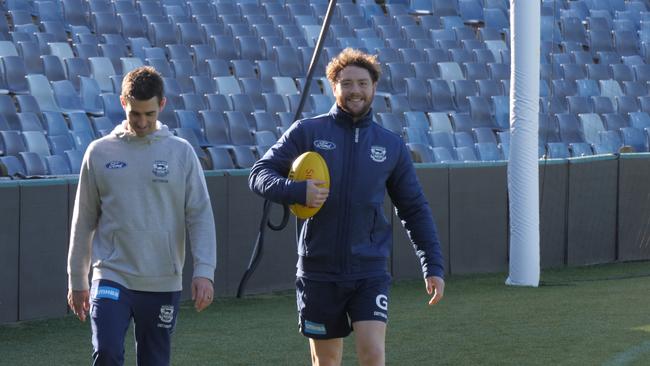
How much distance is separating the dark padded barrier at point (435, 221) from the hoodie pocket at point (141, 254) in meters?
8.03

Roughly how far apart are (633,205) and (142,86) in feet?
37.2

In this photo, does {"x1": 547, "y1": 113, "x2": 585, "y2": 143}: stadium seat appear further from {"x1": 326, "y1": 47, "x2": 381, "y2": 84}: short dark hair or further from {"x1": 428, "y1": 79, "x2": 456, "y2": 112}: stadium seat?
{"x1": 326, "y1": 47, "x2": 381, "y2": 84}: short dark hair

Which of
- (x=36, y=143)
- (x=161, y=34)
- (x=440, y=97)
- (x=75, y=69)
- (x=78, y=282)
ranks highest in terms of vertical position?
(x=161, y=34)

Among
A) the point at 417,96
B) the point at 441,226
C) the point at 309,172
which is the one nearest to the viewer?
the point at 309,172

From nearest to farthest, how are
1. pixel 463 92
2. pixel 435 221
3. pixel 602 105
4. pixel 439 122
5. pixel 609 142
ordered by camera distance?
pixel 435 221 < pixel 439 122 < pixel 609 142 < pixel 463 92 < pixel 602 105

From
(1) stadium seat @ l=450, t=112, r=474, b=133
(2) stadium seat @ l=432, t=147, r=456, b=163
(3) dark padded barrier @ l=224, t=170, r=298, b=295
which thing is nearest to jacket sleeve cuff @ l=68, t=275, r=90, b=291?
(3) dark padded barrier @ l=224, t=170, r=298, b=295

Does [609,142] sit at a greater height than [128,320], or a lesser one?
greater

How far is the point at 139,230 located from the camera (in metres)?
4.74

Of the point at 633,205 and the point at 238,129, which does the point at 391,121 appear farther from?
the point at 633,205

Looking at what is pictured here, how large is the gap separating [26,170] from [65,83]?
2.43m

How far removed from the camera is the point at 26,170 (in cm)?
1212

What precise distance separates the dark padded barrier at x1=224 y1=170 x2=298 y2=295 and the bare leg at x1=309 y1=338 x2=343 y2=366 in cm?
635

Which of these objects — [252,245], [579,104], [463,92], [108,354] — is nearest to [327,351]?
[108,354]

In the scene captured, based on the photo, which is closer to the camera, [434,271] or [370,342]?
[370,342]
